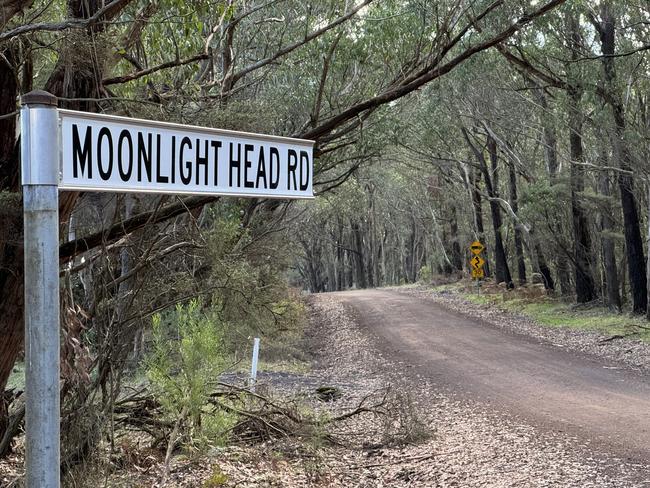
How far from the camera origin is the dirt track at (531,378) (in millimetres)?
9609

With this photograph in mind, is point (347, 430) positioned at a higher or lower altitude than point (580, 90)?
lower

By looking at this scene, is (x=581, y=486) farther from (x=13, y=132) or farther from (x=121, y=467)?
(x=13, y=132)

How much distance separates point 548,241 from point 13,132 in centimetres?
2545

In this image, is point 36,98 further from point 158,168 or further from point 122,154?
point 158,168

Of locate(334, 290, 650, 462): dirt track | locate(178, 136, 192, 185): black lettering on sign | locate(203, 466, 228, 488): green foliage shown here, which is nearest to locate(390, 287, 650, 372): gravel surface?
locate(334, 290, 650, 462): dirt track

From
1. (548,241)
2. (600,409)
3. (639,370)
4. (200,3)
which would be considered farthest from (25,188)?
(548,241)

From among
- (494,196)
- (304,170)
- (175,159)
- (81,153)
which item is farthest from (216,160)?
(494,196)

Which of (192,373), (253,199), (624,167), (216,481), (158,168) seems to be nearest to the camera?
(158,168)

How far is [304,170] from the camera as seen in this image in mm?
3252

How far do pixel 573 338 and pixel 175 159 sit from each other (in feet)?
62.5

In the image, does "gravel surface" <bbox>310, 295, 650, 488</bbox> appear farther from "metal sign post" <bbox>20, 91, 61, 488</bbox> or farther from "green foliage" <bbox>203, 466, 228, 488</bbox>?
"metal sign post" <bbox>20, 91, 61, 488</bbox>

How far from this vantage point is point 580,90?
2205 cm

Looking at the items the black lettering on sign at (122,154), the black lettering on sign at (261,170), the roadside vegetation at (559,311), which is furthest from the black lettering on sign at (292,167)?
the roadside vegetation at (559,311)

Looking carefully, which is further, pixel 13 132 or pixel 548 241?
pixel 548 241
